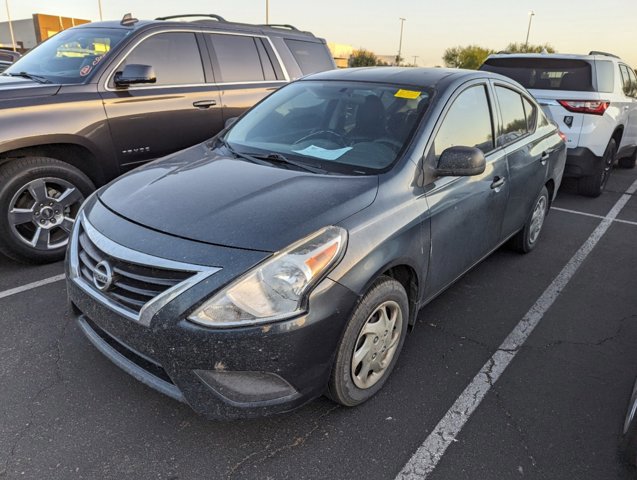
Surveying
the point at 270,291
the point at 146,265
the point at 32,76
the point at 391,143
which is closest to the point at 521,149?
the point at 391,143

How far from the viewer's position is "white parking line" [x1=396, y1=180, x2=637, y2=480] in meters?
2.25

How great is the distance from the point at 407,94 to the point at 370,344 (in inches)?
64.1

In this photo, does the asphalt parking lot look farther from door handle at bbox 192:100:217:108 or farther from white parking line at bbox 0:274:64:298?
door handle at bbox 192:100:217:108

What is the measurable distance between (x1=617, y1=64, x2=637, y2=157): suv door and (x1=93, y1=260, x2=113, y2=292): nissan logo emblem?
7794 millimetres

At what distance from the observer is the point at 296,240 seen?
212cm

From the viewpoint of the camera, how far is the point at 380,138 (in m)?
2.97

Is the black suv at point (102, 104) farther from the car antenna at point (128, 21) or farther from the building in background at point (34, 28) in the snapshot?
the building in background at point (34, 28)

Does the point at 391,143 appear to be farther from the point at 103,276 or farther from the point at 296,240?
the point at 103,276

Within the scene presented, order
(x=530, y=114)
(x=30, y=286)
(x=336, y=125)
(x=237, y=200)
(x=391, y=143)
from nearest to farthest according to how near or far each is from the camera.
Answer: (x=237, y=200) < (x=391, y=143) < (x=336, y=125) < (x=30, y=286) < (x=530, y=114)

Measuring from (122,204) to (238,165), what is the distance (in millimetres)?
705

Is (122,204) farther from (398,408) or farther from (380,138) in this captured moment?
(398,408)

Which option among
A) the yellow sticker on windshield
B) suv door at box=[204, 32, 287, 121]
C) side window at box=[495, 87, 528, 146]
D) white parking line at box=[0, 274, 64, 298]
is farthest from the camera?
suv door at box=[204, 32, 287, 121]

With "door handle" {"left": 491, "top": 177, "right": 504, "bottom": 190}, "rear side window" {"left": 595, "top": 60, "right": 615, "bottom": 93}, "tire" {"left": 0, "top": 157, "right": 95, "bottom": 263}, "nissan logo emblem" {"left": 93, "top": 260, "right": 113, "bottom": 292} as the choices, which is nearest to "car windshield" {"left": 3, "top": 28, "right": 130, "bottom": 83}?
"tire" {"left": 0, "top": 157, "right": 95, "bottom": 263}

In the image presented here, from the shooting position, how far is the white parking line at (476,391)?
88.5 inches
